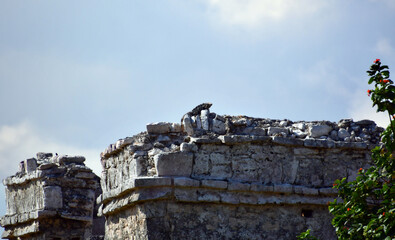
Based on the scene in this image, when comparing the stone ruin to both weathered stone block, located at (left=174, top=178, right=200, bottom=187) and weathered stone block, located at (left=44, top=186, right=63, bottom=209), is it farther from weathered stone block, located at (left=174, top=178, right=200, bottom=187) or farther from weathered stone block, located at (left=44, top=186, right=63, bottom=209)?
weathered stone block, located at (left=44, top=186, right=63, bottom=209)

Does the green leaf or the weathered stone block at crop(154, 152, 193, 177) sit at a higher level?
the green leaf

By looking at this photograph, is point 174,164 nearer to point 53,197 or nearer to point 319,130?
point 319,130

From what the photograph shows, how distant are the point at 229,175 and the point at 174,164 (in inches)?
26.0

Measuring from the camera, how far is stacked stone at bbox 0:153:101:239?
10266 millimetres

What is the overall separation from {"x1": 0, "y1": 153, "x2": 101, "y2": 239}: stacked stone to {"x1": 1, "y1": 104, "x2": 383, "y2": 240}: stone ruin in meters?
1.97

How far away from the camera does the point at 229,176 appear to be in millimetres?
7609

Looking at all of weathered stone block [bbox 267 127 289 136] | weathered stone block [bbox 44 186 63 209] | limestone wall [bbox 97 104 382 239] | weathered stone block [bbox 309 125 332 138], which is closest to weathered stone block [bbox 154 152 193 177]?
limestone wall [bbox 97 104 382 239]

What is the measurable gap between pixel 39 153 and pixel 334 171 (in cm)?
530

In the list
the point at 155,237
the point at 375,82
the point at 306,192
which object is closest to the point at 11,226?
the point at 155,237

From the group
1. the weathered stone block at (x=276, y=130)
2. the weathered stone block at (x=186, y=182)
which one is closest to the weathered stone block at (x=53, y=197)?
the weathered stone block at (x=186, y=182)

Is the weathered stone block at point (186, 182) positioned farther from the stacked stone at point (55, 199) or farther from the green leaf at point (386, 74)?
the stacked stone at point (55, 199)

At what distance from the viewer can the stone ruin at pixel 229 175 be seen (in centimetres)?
734

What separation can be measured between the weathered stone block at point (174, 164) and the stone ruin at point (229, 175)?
11mm

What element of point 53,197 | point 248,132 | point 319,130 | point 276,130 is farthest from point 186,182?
point 53,197
